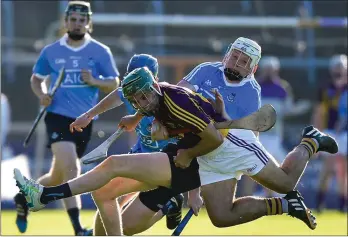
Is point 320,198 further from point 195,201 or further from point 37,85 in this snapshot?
→ point 195,201

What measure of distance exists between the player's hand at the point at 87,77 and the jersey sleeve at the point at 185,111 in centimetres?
275

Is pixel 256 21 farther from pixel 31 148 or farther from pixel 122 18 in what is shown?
pixel 31 148

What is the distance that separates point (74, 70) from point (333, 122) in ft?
16.4

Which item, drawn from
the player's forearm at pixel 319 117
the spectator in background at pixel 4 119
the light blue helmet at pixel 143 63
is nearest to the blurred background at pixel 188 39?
the spectator in background at pixel 4 119

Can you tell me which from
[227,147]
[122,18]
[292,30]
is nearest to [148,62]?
[227,147]

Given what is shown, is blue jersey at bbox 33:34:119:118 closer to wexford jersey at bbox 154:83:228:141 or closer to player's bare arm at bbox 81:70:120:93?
player's bare arm at bbox 81:70:120:93

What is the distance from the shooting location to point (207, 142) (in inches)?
296

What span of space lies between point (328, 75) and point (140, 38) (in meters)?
2.75

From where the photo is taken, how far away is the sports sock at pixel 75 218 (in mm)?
9656

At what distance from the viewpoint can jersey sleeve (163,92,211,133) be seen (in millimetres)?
7336

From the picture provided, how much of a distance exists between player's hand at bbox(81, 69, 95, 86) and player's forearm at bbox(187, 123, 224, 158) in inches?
104

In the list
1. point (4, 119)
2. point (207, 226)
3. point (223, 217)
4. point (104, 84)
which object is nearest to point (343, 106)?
point (207, 226)

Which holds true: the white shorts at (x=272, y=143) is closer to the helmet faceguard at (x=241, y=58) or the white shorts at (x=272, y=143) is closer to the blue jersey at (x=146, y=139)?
the blue jersey at (x=146, y=139)

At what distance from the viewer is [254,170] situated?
809cm
